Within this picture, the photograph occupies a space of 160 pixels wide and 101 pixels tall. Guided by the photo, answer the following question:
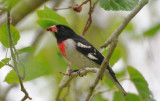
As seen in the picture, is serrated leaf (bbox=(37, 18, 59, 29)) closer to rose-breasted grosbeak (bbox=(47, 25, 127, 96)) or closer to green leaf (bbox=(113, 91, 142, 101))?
rose-breasted grosbeak (bbox=(47, 25, 127, 96))

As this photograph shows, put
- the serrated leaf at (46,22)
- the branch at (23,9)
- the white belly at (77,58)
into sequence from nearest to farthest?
the serrated leaf at (46,22) < the white belly at (77,58) < the branch at (23,9)

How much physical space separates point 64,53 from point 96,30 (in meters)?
2.76

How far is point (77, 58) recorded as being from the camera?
3316mm

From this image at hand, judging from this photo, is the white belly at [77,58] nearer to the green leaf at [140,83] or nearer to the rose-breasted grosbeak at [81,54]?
the rose-breasted grosbeak at [81,54]

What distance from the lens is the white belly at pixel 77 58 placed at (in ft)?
10.8

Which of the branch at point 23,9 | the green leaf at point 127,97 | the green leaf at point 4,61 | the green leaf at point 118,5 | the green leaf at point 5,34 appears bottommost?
the green leaf at point 127,97

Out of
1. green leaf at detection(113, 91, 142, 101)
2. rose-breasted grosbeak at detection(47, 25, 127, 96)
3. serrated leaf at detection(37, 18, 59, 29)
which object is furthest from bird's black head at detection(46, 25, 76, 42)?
green leaf at detection(113, 91, 142, 101)

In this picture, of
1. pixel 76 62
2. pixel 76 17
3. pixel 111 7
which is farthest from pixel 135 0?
pixel 76 17

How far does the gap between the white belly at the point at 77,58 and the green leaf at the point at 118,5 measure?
1.22 m

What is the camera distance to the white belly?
3286 millimetres

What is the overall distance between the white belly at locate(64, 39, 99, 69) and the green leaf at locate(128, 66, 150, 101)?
0.59 m

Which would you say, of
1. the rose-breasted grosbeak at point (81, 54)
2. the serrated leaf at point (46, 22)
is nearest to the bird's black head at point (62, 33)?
the rose-breasted grosbeak at point (81, 54)

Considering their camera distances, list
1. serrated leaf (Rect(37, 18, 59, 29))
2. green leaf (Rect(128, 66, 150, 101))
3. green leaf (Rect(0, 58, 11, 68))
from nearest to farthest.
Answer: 1. green leaf (Rect(0, 58, 11, 68))
2. serrated leaf (Rect(37, 18, 59, 29))
3. green leaf (Rect(128, 66, 150, 101))

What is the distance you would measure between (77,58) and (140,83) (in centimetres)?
80
